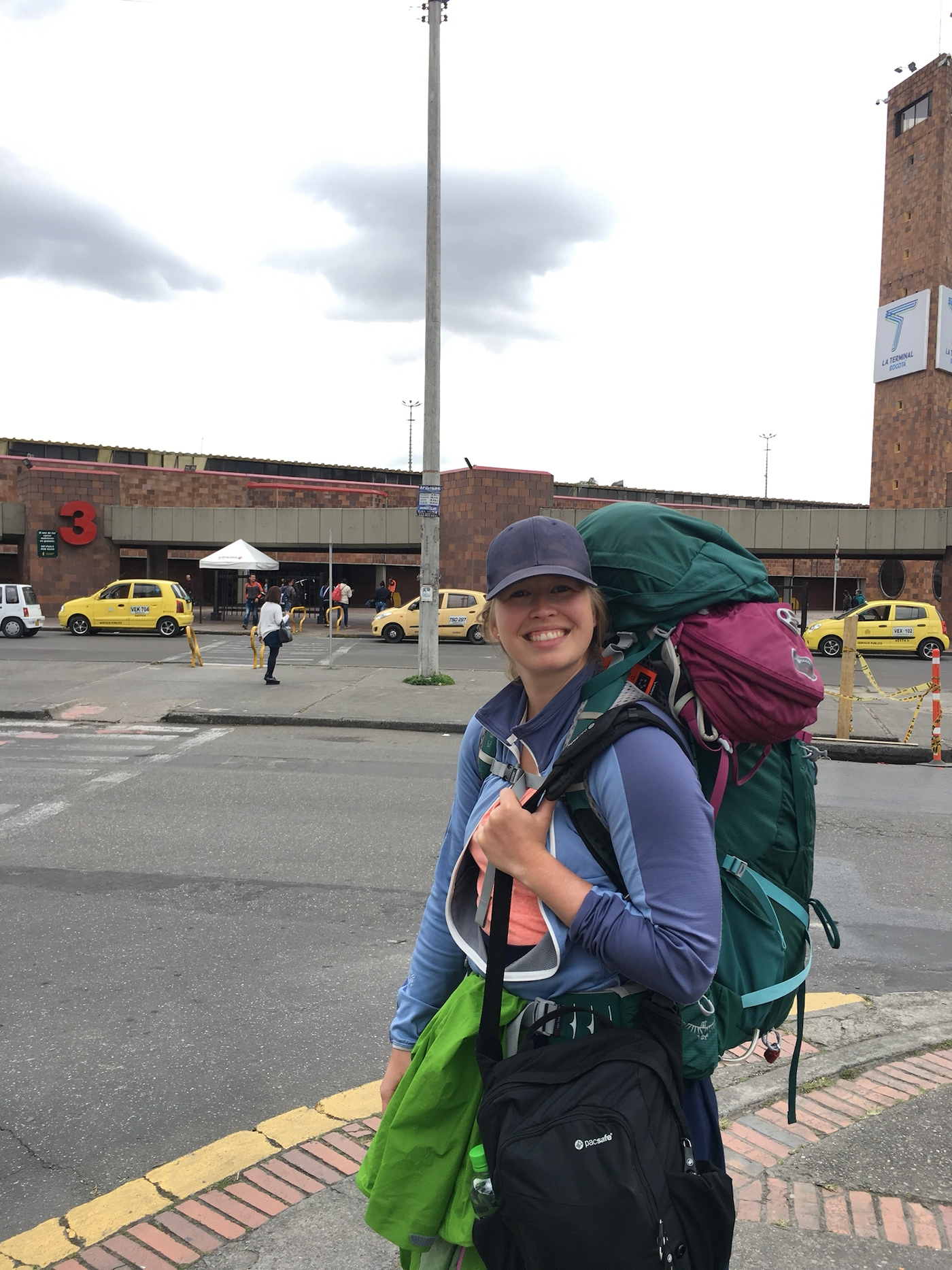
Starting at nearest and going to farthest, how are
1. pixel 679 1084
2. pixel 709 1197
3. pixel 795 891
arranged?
pixel 709 1197 → pixel 679 1084 → pixel 795 891

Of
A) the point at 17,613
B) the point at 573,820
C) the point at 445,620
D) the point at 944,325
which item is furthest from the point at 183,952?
the point at 944,325

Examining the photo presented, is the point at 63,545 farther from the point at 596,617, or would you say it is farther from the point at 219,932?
the point at 596,617

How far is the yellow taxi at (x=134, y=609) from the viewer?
86.8ft

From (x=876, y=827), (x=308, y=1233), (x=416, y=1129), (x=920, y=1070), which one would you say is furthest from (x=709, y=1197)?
(x=876, y=827)

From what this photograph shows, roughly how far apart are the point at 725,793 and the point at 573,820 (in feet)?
0.94

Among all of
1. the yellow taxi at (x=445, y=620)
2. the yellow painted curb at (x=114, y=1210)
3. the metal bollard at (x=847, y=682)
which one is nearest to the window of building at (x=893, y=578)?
the yellow taxi at (x=445, y=620)

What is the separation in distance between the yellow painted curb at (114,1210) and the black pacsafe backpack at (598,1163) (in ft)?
5.51

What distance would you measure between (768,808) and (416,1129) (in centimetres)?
83

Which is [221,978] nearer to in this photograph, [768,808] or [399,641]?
[768,808]

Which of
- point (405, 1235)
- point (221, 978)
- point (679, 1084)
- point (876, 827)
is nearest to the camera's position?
point (679, 1084)

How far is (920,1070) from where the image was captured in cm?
346

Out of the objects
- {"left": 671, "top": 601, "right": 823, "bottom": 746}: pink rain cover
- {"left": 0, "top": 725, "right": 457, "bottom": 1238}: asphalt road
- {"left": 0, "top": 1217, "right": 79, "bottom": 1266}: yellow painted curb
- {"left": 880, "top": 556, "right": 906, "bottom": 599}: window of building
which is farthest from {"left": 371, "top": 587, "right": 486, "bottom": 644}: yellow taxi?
{"left": 880, "top": 556, "right": 906, "bottom": 599}: window of building

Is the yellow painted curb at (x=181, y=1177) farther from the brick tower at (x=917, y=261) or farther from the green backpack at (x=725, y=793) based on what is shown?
the brick tower at (x=917, y=261)

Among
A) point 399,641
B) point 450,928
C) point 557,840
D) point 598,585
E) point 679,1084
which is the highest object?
point 598,585
